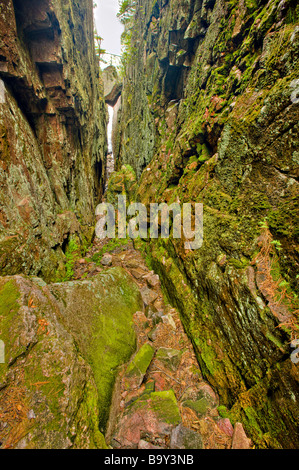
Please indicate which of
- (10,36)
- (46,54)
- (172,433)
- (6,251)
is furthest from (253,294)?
(46,54)

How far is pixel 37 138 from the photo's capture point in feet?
24.8

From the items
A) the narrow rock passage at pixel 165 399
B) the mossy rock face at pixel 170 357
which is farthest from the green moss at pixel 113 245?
the mossy rock face at pixel 170 357

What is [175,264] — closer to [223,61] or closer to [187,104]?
[223,61]

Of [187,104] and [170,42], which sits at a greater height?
[170,42]

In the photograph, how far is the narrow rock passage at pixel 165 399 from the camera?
2779mm

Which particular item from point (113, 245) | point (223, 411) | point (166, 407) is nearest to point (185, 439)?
point (166, 407)

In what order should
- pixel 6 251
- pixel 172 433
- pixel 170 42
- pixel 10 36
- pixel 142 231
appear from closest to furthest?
pixel 172 433
pixel 6 251
pixel 10 36
pixel 170 42
pixel 142 231

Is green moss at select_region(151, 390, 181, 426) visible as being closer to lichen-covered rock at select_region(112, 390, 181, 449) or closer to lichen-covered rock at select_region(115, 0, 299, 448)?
lichen-covered rock at select_region(112, 390, 181, 449)

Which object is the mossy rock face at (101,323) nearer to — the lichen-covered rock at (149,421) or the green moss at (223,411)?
the lichen-covered rock at (149,421)

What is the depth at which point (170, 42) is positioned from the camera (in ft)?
28.3

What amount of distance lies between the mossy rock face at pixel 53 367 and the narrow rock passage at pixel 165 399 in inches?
14.0

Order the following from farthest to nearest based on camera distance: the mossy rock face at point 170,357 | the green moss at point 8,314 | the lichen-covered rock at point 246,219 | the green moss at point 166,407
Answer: the mossy rock face at point 170,357, the green moss at point 166,407, the lichen-covered rock at point 246,219, the green moss at point 8,314

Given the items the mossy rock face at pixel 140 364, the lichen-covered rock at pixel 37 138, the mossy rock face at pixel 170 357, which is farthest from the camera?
the lichen-covered rock at pixel 37 138

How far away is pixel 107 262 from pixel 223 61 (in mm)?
8175
